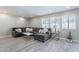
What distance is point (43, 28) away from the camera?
654cm

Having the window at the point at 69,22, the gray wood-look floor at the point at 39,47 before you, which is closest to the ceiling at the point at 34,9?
the window at the point at 69,22

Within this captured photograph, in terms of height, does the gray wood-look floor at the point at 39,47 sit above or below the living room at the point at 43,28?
below

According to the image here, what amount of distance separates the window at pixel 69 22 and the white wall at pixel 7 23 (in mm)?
4674

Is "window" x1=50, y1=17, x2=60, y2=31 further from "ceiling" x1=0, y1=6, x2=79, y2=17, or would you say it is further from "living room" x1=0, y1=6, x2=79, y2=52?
"ceiling" x1=0, y1=6, x2=79, y2=17

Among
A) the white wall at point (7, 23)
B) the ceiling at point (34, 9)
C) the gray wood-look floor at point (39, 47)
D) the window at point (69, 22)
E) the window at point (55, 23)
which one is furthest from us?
the white wall at point (7, 23)

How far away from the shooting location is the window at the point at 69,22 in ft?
15.6

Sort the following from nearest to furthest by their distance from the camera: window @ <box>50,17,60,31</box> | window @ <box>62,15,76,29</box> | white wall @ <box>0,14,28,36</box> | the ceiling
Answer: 1. the ceiling
2. window @ <box>62,15,76,29</box>
3. window @ <box>50,17,60,31</box>
4. white wall @ <box>0,14,28,36</box>

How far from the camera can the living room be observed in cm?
408

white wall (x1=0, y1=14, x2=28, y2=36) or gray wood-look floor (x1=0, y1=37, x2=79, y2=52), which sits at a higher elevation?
white wall (x1=0, y1=14, x2=28, y2=36)

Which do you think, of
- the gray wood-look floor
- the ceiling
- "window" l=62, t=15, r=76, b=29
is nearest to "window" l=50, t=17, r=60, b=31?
"window" l=62, t=15, r=76, b=29

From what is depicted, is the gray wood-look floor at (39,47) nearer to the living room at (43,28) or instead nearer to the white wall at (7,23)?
the living room at (43,28)
